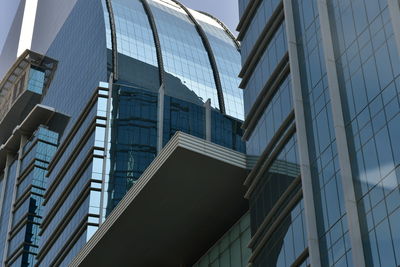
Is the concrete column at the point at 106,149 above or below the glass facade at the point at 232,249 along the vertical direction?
above

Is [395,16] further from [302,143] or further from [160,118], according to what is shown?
[160,118]

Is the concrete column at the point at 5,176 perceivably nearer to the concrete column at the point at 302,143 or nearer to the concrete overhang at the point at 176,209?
the concrete overhang at the point at 176,209

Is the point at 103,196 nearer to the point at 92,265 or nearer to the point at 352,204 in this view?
the point at 92,265

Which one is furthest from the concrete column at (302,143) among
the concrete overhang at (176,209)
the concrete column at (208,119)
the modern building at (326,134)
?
the concrete column at (208,119)

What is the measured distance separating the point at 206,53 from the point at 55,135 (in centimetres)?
2523

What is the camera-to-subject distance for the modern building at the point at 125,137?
5844 centimetres

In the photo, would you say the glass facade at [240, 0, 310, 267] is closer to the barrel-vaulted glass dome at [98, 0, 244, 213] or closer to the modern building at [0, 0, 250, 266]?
the modern building at [0, 0, 250, 266]

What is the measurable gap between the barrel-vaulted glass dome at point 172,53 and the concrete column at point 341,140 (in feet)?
208

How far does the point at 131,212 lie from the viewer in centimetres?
6016

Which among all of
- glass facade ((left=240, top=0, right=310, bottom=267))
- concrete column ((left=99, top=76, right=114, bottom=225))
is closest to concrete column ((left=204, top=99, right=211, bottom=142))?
concrete column ((left=99, top=76, right=114, bottom=225))

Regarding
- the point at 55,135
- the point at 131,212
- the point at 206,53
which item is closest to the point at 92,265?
the point at 131,212

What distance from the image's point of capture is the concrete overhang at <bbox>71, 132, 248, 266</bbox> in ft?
183

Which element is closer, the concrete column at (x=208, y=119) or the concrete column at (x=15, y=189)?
the concrete column at (x=208, y=119)

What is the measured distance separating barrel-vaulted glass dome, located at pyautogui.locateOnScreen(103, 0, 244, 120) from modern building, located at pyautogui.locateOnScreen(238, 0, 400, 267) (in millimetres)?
58187
